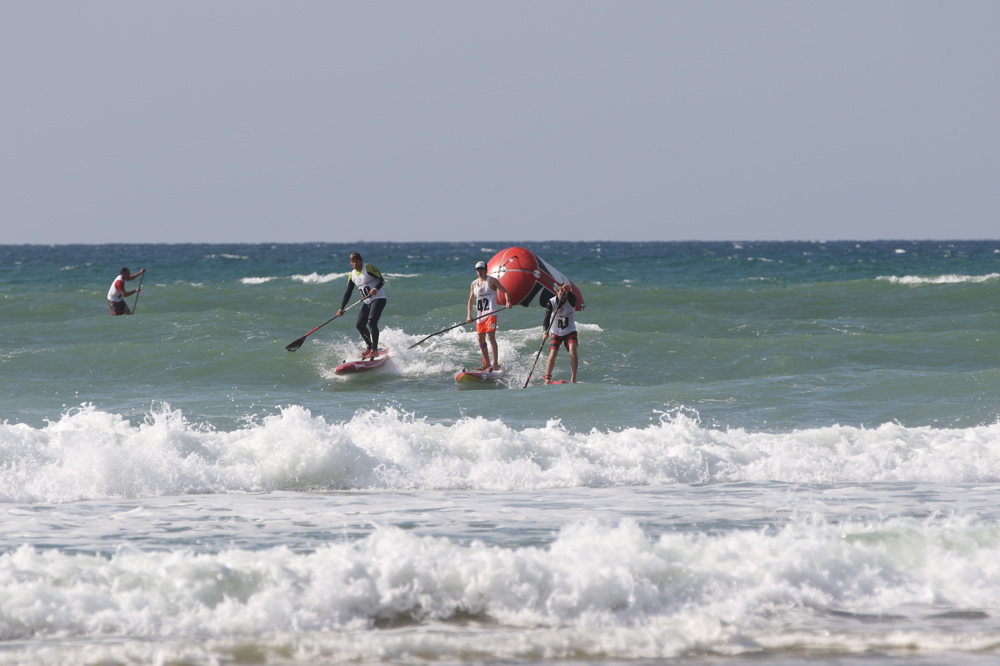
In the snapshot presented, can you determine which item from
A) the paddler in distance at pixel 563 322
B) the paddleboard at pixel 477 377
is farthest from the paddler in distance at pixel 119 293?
the paddler in distance at pixel 563 322

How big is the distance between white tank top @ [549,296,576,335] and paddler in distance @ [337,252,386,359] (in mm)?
2436

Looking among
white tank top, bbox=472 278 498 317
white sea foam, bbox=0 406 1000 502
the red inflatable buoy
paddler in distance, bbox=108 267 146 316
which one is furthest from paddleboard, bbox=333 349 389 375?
paddler in distance, bbox=108 267 146 316

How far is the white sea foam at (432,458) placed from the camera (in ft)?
25.5

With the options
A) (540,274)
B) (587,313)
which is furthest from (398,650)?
(587,313)

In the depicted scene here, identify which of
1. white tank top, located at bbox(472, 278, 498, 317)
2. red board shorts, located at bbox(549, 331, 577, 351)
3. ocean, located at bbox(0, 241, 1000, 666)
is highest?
white tank top, located at bbox(472, 278, 498, 317)

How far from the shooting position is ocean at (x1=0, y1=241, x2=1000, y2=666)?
4.73m

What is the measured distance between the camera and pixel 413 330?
19.3 meters

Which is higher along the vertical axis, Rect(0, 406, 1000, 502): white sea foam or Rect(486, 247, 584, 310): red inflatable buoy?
Rect(486, 247, 584, 310): red inflatable buoy

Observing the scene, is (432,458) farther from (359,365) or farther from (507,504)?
(359,365)

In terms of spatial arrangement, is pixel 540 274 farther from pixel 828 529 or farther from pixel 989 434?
pixel 828 529

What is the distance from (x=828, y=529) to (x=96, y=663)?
402 cm

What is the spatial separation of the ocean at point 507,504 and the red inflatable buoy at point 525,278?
95 centimetres

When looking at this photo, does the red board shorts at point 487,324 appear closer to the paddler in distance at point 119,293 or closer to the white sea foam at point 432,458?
the white sea foam at point 432,458

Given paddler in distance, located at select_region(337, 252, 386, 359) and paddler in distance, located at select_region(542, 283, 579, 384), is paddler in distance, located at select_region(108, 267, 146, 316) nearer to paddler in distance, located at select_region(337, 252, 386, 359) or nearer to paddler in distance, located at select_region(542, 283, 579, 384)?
paddler in distance, located at select_region(337, 252, 386, 359)
